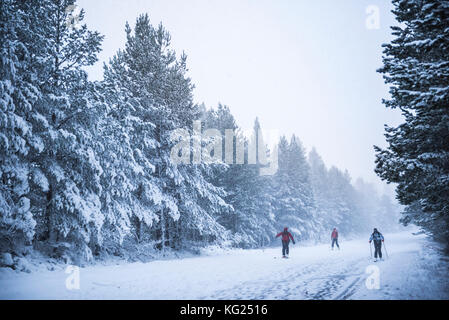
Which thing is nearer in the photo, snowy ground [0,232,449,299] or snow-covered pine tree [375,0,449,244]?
snowy ground [0,232,449,299]

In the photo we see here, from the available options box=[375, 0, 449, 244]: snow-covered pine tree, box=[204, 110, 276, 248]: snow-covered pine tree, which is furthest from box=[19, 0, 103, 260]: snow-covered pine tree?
box=[204, 110, 276, 248]: snow-covered pine tree

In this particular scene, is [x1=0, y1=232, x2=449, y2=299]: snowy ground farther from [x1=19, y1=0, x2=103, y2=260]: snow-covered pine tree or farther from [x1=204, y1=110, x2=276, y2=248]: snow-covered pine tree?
[x1=204, y1=110, x2=276, y2=248]: snow-covered pine tree

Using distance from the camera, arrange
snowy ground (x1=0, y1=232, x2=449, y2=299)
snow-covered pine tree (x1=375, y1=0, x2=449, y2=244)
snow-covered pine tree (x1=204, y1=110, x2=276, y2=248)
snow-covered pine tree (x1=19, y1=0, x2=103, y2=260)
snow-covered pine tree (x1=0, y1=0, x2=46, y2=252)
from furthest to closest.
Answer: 1. snow-covered pine tree (x1=204, y1=110, x2=276, y2=248)
2. snow-covered pine tree (x1=19, y1=0, x2=103, y2=260)
3. snow-covered pine tree (x1=0, y1=0, x2=46, y2=252)
4. snow-covered pine tree (x1=375, y1=0, x2=449, y2=244)
5. snowy ground (x1=0, y1=232, x2=449, y2=299)

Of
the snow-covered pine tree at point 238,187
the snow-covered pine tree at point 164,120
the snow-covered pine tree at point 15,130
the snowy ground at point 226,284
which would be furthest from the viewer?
the snow-covered pine tree at point 238,187

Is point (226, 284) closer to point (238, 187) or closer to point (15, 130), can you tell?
point (15, 130)

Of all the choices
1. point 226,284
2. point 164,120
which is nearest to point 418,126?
point 226,284

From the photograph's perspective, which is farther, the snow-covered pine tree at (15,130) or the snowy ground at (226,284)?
the snow-covered pine tree at (15,130)

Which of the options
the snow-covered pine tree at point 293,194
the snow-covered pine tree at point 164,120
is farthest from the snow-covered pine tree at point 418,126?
the snow-covered pine tree at point 293,194

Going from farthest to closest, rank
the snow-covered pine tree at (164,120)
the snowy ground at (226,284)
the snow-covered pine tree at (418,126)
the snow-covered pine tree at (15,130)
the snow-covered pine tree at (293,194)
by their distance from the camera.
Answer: the snow-covered pine tree at (293,194) → the snow-covered pine tree at (164,120) → the snow-covered pine tree at (15,130) → the snow-covered pine tree at (418,126) → the snowy ground at (226,284)

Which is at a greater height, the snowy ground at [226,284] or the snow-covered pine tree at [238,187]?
the snow-covered pine tree at [238,187]

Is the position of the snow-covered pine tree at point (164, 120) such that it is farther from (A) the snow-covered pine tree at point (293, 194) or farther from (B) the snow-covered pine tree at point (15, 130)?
(A) the snow-covered pine tree at point (293, 194)

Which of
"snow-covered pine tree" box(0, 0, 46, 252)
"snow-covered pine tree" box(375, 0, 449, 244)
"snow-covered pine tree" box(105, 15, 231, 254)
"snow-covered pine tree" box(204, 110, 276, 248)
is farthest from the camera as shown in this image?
"snow-covered pine tree" box(204, 110, 276, 248)

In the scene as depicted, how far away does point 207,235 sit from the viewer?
16125 mm
